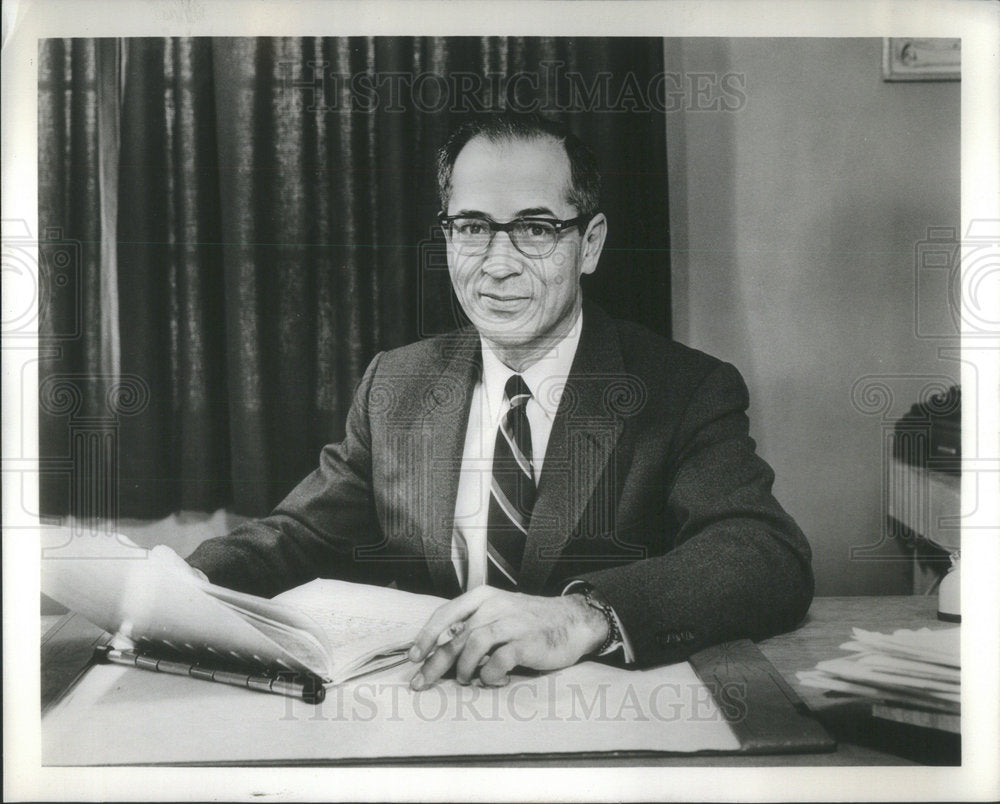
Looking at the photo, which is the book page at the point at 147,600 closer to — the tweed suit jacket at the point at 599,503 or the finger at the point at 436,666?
the tweed suit jacket at the point at 599,503

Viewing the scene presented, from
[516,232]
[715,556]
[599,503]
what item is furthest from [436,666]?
[516,232]

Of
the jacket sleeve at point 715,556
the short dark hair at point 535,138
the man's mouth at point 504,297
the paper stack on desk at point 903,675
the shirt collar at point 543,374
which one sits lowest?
the paper stack on desk at point 903,675

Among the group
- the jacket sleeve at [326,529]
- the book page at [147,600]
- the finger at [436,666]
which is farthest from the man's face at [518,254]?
the book page at [147,600]

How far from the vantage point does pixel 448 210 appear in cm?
199

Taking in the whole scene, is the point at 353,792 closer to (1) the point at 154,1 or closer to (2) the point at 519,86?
(2) the point at 519,86

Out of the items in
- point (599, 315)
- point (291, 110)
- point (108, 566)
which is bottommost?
point (108, 566)

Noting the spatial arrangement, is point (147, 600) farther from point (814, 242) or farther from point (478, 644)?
point (814, 242)

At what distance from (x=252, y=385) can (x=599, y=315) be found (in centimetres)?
74

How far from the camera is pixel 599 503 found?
6.48 ft

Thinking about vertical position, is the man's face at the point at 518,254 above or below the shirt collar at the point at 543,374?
above

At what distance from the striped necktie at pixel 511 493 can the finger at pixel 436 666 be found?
5.9 inches

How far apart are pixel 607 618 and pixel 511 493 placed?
0.32m

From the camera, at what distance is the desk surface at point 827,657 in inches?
76.0

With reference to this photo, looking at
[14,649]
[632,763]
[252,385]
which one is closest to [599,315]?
[252,385]
